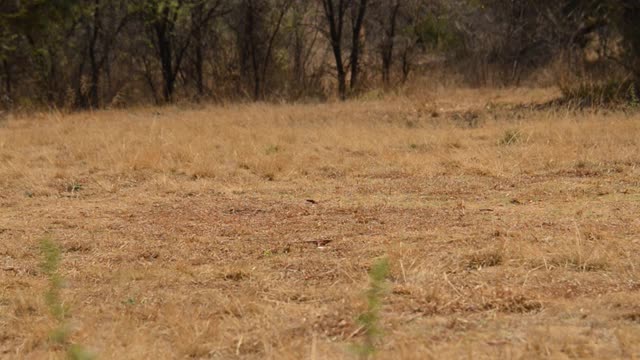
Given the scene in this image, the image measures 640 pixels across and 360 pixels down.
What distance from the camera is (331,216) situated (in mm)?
5770

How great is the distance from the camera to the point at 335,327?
347cm

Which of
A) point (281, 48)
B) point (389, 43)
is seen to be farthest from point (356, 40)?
point (281, 48)

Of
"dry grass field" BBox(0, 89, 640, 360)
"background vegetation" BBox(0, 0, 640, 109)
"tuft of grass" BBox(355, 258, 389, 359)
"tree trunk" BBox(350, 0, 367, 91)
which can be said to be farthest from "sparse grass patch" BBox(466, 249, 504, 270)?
"tree trunk" BBox(350, 0, 367, 91)

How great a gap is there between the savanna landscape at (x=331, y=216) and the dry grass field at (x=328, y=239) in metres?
0.02

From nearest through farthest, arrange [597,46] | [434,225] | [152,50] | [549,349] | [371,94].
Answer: [549,349]
[434,225]
[371,94]
[597,46]
[152,50]

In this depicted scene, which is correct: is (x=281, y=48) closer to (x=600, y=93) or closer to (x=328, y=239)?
(x=600, y=93)

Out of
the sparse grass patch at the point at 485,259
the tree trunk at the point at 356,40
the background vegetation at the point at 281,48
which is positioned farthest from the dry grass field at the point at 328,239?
the tree trunk at the point at 356,40

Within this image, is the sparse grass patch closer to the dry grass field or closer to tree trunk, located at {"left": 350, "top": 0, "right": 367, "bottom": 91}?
the dry grass field

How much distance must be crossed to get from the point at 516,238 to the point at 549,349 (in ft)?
5.59

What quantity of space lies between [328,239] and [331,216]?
0.73 m

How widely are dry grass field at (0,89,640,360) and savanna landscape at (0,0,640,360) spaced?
0.02 m

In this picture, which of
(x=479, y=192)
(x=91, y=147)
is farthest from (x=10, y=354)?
(x=91, y=147)

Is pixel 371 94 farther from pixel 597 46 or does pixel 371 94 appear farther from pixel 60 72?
pixel 60 72

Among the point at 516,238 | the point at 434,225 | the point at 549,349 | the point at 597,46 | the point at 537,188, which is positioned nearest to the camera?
the point at 549,349
